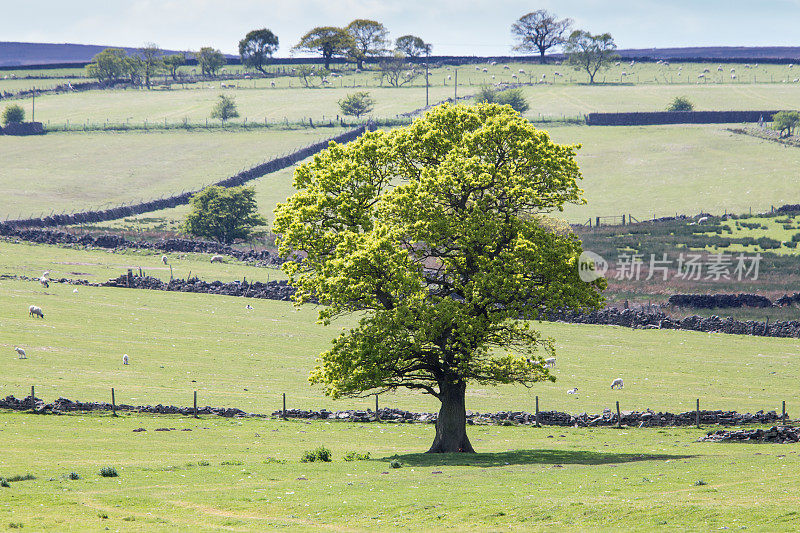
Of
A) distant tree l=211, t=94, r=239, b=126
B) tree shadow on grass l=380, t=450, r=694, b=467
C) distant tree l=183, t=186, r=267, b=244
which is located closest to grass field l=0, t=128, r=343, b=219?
distant tree l=211, t=94, r=239, b=126

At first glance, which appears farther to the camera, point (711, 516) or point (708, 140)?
point (708, 140)

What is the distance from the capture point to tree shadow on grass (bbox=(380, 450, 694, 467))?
3497 cm

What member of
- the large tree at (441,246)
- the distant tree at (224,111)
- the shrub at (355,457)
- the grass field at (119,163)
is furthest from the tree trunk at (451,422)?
the distant tree at (224,111)

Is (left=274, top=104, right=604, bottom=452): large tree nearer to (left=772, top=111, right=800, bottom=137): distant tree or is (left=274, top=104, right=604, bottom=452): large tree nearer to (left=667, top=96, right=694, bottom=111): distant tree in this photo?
(left=772, top=111, right=800, bottom=137): distant tree

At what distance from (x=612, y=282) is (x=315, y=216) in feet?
200

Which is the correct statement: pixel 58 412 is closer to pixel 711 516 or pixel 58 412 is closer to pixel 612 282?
pixel 711 516

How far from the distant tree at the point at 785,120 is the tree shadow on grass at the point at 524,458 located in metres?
144

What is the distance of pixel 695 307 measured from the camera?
83.3 metres

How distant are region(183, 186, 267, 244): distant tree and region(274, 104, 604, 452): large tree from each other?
78701 millimetres

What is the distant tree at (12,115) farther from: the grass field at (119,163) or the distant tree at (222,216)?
the distant tree at (222,216)

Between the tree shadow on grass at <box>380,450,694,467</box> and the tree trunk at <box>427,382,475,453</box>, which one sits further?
the tree trunk at <box>427,382,475,453</box>

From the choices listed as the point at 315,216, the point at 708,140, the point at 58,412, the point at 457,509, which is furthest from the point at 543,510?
the point at 708,140

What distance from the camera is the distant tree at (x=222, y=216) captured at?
115 metres

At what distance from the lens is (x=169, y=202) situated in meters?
134
